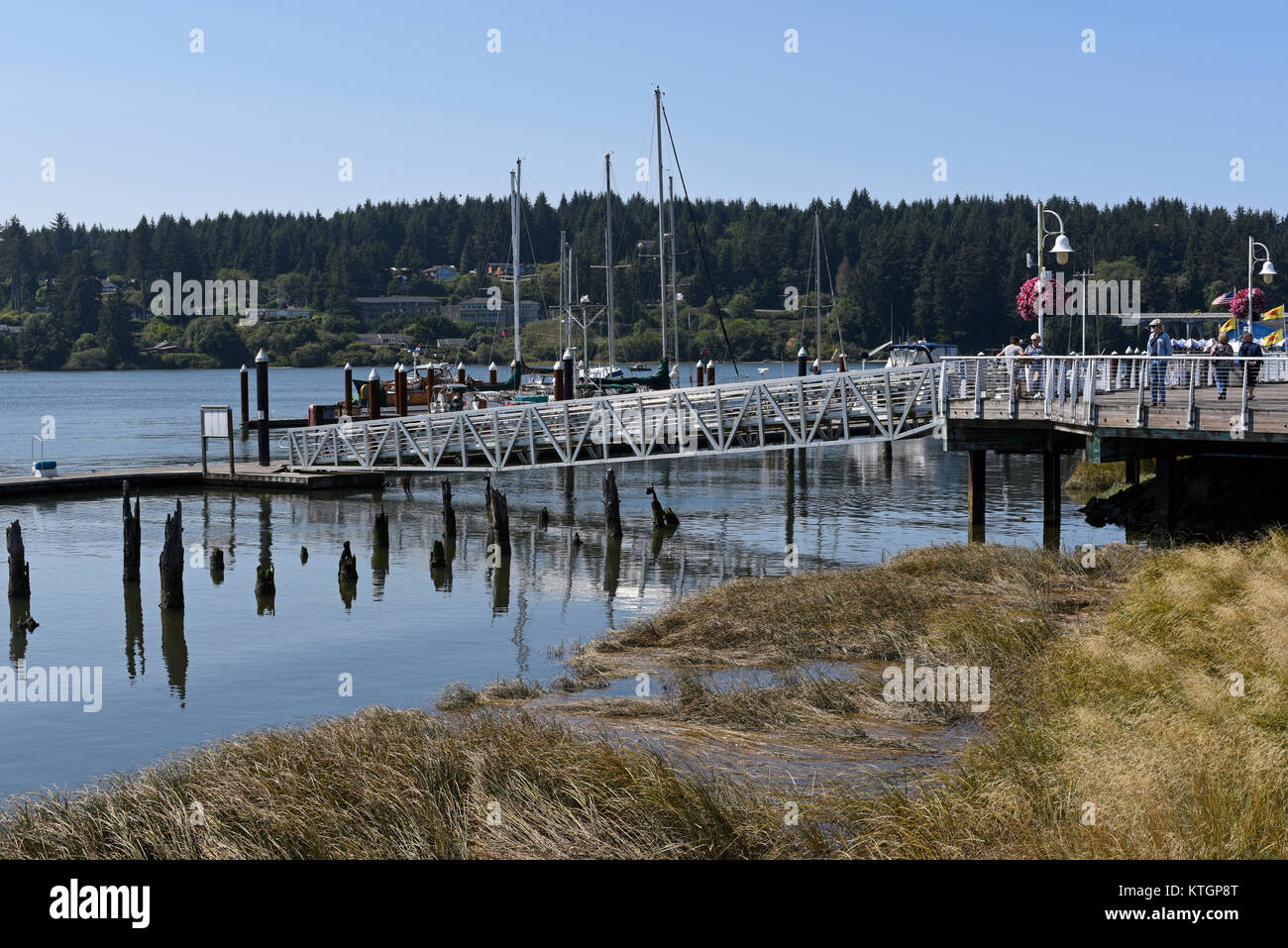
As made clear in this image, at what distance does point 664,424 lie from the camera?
3253cm

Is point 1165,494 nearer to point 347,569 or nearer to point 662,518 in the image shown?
point 662,518

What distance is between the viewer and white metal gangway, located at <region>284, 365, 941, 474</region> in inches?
1178

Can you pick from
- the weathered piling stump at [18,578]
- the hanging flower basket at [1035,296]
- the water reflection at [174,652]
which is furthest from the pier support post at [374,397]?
the water reflection at [174,652]

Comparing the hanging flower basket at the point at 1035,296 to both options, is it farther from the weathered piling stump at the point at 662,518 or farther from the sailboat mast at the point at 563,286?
the sailboat mast at the point at 563,286

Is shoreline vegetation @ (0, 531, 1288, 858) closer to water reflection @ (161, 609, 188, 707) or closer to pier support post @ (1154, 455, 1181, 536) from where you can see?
water reflection @ (161, 609, 188, 707)

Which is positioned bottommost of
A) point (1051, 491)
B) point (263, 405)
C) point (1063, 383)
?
point (1051, 491)

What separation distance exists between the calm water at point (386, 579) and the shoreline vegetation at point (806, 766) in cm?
341

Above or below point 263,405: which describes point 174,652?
below

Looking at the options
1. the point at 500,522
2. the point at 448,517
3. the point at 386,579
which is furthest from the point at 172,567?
the point at 448,517

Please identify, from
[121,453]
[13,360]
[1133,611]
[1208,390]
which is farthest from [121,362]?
[1133,611]

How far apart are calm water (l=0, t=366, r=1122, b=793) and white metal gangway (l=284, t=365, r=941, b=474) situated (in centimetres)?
160

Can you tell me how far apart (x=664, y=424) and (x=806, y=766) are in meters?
21.6
